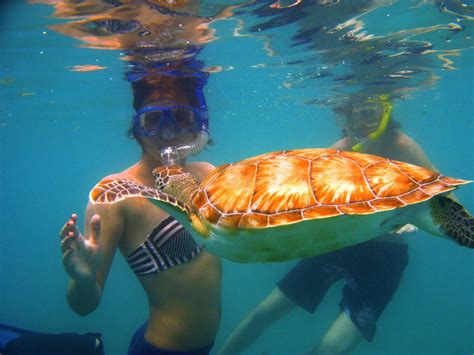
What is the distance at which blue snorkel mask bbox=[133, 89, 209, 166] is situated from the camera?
4.10 meters

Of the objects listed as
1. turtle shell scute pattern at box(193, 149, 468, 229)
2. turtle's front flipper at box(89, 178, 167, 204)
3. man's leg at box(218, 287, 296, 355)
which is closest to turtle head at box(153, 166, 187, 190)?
turtle shell scute pattern at box(193, 149, 468, 229)

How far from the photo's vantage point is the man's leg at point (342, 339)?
5441 millimetres

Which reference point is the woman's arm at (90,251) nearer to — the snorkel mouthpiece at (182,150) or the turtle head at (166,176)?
the turtle head at (166,176)

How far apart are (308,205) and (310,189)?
19 centimetres

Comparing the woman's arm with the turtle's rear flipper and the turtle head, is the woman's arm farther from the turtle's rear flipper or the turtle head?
the turtle's rear flipper

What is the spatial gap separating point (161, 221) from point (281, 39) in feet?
23.4

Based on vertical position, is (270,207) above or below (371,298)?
above

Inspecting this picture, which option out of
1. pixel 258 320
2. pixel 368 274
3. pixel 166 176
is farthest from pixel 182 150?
pixel 258 320

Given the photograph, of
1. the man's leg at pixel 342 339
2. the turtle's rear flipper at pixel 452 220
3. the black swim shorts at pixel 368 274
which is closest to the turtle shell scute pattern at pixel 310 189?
the turtle's rear flipper at pixel 452 220

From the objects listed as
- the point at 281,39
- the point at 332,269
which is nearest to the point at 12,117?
the point at 281,39

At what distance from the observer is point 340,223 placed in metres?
2.27

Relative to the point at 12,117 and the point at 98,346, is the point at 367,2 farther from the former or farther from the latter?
the point at 12,117

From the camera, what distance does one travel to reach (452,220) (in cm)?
245

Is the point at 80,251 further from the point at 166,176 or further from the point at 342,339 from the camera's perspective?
the point at 342,339
